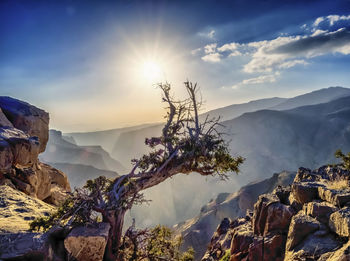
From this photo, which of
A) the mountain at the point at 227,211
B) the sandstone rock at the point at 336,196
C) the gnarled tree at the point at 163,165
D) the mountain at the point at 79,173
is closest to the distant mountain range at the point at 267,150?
the mountain at the point at 79,173

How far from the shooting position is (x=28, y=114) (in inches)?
637

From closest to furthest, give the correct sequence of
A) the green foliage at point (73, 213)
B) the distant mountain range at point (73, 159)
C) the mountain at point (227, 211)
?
the green foliage at point (73, 213) → the mountain at point (227, 211) → the distant mountain range at point (73, 159)

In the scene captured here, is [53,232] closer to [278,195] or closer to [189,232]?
[278,195]

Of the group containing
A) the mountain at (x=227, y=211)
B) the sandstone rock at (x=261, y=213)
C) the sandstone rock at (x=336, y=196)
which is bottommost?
the mountain at (x=227, y=211)

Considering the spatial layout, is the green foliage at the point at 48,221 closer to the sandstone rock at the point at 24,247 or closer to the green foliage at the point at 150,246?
the sandstone rock at the point at 24,247

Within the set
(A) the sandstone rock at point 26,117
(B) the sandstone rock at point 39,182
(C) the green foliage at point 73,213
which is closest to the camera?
(C) the green foliage at point 73,213

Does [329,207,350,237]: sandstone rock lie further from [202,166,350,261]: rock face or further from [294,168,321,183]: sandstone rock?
[294,168,321,183]: sandstone rock

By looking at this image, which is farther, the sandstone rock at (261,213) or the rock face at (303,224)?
the sandstone rock at (261,213)

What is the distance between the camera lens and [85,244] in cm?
639

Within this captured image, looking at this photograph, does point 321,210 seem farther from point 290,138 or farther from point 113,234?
point 290,138

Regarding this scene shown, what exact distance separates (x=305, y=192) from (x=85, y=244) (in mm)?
7619

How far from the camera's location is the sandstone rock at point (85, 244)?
6.23 meters

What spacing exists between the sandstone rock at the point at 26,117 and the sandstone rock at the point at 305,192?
17140 mm

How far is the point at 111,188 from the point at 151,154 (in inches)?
91.1
